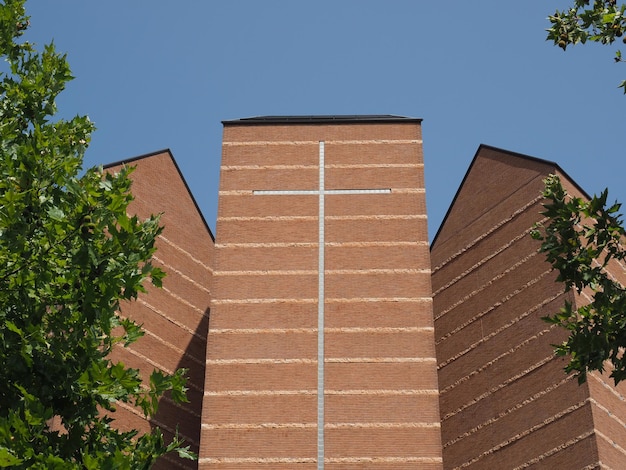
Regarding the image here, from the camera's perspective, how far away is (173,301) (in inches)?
1201

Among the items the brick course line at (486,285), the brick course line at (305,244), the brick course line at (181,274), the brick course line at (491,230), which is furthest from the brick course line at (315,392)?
the brick course line at (491,230)

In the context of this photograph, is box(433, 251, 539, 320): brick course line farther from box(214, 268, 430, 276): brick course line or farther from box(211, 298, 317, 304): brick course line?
box(211, 298, 317, 304): brick course line

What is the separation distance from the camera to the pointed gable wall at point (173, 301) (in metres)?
28.4

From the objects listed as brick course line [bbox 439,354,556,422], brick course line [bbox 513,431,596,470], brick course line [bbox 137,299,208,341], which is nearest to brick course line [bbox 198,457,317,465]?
brick course line [bbox 513,431,596,470]

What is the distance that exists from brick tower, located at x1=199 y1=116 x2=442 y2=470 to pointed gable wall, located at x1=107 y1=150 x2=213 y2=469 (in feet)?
9.61

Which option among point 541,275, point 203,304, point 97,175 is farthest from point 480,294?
point 97,175

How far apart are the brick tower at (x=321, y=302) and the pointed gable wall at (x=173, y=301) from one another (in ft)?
9.61

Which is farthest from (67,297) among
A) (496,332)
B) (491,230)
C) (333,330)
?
(491,230)

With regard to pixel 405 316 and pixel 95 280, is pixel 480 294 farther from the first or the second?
pixel 95 280

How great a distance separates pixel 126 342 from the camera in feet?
37.1

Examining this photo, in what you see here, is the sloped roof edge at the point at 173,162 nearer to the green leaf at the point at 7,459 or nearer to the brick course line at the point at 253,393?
the brick course line at the point at 253,393

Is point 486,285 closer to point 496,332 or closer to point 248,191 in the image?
point 496,332

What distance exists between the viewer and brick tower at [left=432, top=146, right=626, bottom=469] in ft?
81.5

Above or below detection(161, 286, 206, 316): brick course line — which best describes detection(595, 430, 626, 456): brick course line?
below
